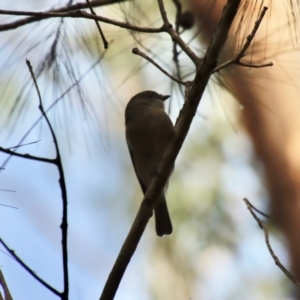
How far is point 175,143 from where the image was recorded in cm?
203

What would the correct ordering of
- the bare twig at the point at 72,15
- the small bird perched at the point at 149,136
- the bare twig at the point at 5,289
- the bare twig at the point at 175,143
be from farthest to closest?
1. the small bird perched at the point at 149,136
2. the bare twig at the point at 72,15
3. the bare twig at the point at 175,143
4. the bare twig at the point at 5,289

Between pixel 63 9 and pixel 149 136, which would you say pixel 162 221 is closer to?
pixel 149 136

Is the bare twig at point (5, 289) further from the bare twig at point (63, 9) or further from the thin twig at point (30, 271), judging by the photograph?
the bare twig at point (63, 9)

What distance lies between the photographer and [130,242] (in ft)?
6.30

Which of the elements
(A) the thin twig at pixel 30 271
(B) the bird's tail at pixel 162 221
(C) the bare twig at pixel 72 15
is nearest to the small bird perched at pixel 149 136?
(B) the bird's tail at pixel 162 221

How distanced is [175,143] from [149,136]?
4.73 feet

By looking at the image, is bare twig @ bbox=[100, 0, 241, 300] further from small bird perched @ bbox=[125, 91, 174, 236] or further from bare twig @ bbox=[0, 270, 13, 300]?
small bird perched @ bbox=[125, 91, 174, 236]

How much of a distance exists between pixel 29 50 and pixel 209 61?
4.02ft

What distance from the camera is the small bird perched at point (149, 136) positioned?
3.44 m

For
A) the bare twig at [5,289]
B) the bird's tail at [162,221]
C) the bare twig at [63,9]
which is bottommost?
the bird's tail at [162,221]

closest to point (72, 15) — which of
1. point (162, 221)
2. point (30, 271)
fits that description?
point (30, 271)

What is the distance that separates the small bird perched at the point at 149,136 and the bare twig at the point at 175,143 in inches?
50.3

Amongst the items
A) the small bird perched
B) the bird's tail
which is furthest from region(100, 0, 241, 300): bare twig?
the bird's tail

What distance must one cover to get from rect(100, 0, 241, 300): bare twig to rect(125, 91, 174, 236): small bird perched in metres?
1.28
